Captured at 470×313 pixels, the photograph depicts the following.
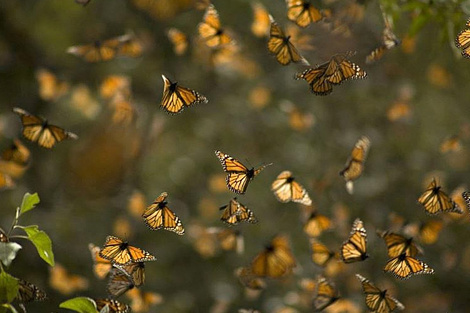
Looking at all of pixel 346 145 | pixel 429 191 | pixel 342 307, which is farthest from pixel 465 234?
pixel 429 191

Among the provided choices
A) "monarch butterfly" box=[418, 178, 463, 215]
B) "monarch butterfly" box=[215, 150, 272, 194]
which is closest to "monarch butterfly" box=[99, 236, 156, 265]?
"monarch butterfly" box=[215, 150, 272, 194]

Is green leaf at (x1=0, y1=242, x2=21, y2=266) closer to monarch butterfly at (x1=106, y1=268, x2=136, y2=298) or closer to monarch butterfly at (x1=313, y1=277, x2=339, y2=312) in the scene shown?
monarch butterfly at (x1=106, y1=268, x2=136, y2=298)

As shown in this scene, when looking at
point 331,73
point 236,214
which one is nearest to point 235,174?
point 236,214

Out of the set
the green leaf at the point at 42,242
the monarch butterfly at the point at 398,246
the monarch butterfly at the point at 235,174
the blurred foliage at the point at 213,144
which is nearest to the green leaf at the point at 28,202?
the green leaf at the point at 42,242

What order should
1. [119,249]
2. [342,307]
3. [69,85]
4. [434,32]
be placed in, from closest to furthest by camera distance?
[119,249] → [342,307] → [434,32] → [69,85]

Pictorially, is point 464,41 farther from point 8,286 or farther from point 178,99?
point 8,286

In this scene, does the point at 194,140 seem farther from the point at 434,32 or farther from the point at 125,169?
the point at 434,32
